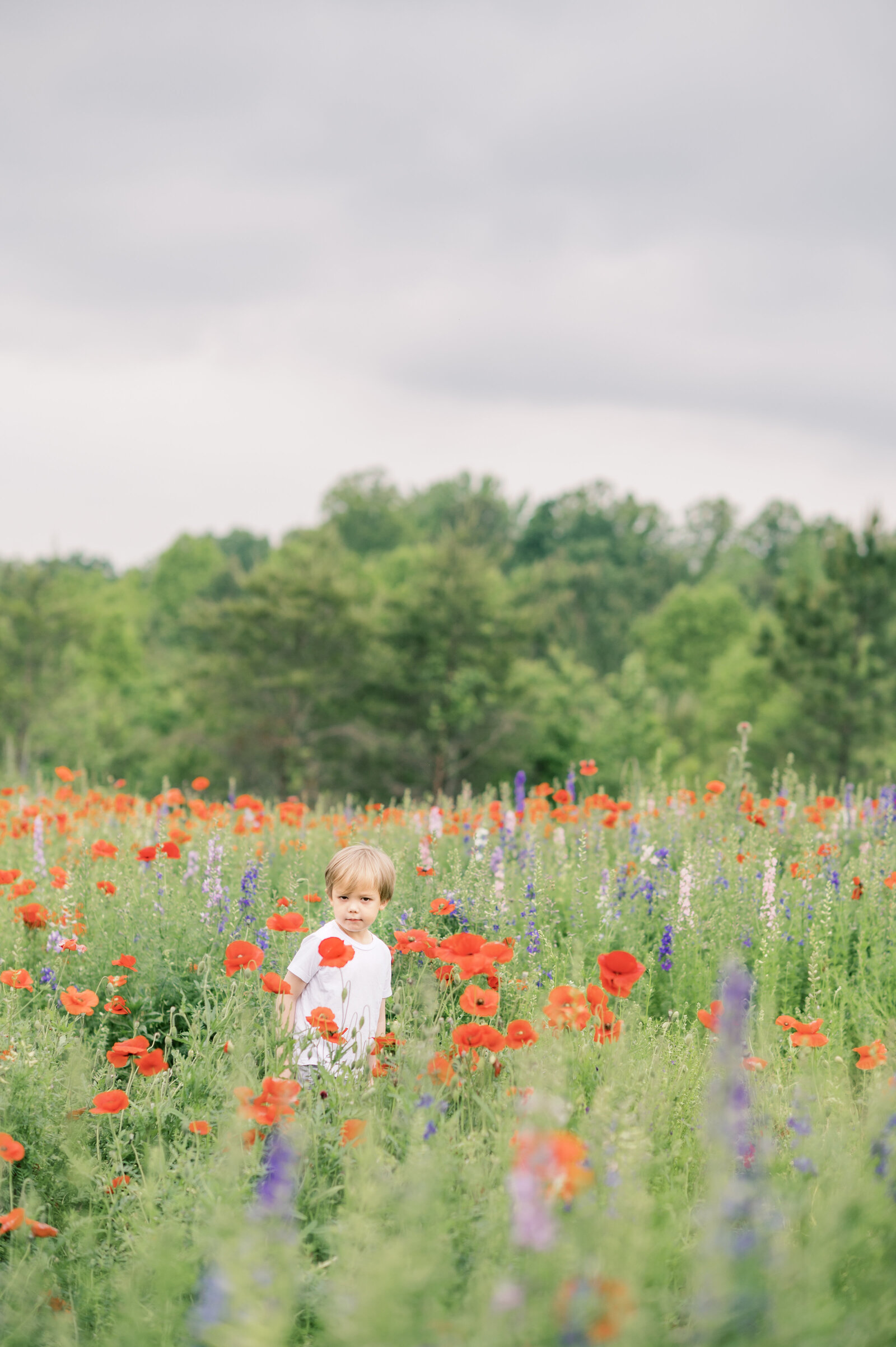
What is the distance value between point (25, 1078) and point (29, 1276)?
2.52 ft

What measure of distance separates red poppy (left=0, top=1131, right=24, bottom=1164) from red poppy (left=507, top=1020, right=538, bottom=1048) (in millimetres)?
1298

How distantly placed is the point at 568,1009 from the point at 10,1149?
146cm

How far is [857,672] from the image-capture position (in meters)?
22.6

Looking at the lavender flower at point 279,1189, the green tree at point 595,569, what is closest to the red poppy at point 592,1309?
the lavender flower at point 279,1189

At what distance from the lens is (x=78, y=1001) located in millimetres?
3271

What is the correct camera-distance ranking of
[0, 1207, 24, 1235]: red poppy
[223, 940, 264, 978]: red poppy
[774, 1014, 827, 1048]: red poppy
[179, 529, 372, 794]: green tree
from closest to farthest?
1. [0, 1207, 24, 1235]: red poppy
2. [774, 1014, 827, 1048]: red poppy
3. [223, 940, 264, 978]: red poppy
4. [179, 529, 372, 794]: green tree

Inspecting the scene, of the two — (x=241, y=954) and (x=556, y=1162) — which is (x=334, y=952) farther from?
(x=556, y=1162)

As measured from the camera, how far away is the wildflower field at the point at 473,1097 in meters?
1.65

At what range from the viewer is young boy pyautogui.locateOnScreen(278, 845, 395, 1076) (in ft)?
11.0

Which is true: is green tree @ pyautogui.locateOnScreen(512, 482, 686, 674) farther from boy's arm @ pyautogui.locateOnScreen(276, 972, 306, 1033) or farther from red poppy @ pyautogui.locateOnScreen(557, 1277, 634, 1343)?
red poppy @ pyautogui.locateOnScreen(557, 1277, 634, 1343)

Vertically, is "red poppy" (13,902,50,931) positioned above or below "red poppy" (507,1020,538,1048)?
below

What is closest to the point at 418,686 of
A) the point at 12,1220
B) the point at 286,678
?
the point at 286,678

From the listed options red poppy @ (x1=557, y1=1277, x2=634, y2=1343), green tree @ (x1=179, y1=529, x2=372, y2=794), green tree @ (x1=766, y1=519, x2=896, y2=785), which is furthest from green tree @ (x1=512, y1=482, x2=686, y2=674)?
red poppy @ (x1=557, y1=1277, x2=634, y2=1343)

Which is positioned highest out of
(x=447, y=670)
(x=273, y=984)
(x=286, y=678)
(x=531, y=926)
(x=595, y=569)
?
(x=595, y=569)
